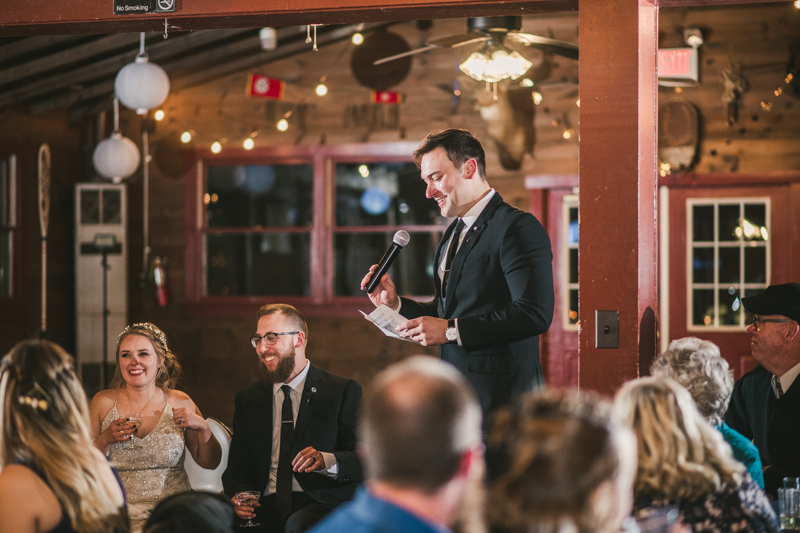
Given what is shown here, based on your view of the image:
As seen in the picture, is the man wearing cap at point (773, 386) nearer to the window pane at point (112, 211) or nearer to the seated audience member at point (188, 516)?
the seated audience member at point (188, 516)

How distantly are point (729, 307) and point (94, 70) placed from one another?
498 centimetres

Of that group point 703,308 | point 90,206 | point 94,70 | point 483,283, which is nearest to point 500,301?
point 483,283

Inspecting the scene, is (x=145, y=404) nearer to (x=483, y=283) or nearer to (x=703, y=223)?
(x=483, y=283)

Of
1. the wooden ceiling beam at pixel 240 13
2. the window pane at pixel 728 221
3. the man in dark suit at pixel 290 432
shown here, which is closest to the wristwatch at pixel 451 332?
the man in dark suit at pixel 290 432

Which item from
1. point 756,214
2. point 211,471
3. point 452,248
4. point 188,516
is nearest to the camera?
point 188,516

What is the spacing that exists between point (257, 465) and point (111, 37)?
12.2 ft

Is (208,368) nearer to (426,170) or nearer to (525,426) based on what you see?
(426,170)

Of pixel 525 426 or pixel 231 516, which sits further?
pixel 231 516

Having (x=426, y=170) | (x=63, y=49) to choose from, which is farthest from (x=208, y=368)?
(x=426, y=170)

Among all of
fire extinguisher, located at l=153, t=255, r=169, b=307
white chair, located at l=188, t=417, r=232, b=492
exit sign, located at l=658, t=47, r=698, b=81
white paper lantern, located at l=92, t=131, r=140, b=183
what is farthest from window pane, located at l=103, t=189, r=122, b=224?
exit sign, located at l=658, t=47, r=698, b=81

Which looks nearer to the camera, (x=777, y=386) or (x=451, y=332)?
(x=451, y=332)

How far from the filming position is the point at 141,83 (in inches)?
197

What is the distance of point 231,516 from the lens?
68.9 inches

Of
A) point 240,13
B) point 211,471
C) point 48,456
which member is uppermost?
point 240,13
